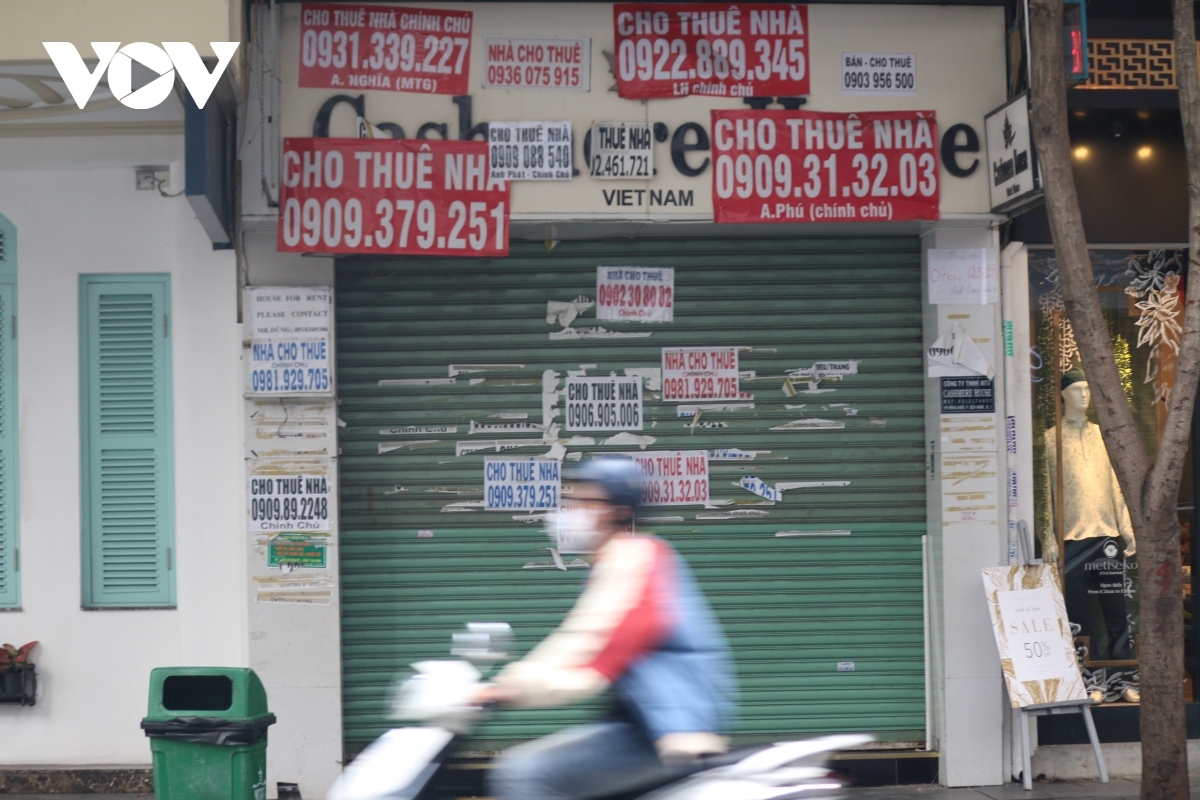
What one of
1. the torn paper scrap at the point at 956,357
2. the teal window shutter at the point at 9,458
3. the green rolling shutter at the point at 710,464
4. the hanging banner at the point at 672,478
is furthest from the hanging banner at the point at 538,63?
the teal window shutter at the point at 9,458

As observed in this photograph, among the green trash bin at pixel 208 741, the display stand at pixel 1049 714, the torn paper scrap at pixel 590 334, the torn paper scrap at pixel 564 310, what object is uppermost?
the torn paper scrap at pixel 564 310

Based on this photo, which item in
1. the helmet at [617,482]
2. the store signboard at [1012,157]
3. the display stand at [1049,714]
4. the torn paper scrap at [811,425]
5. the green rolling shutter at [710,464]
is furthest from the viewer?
the torn paper scrap at [811,425]

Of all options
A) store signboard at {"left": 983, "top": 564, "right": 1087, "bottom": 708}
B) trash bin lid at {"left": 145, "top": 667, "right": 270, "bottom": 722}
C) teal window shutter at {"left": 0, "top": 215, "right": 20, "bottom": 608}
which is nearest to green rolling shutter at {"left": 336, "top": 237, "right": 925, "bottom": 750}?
store signboard at {"left": 983, "top": 564, "right": 1087, "bottom": 708}

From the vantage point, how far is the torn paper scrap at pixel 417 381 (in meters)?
7.67

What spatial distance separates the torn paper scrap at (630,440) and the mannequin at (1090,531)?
8.82 ft

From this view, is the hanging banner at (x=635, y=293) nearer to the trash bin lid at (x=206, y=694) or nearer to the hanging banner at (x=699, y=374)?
the hanging banner at (x=699, y=374)

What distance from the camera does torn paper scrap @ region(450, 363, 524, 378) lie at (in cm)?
769

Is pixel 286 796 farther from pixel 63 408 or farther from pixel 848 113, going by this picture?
pixel 848 113

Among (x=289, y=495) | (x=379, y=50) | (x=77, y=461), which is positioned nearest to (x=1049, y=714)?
(x=289, y=495)

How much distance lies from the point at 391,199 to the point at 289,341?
3.62ft

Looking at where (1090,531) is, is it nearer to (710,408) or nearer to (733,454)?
(733,454)

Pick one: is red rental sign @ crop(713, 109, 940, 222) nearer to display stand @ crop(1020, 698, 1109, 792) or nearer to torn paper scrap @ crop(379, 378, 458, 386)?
torn paper scrap @ crop(379, 378, 458, 386)

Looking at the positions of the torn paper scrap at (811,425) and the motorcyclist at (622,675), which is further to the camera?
the torn paper scrap at (811,425)

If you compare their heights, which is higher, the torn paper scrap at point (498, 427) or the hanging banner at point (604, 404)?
the hanging banner at point (604, 404)
